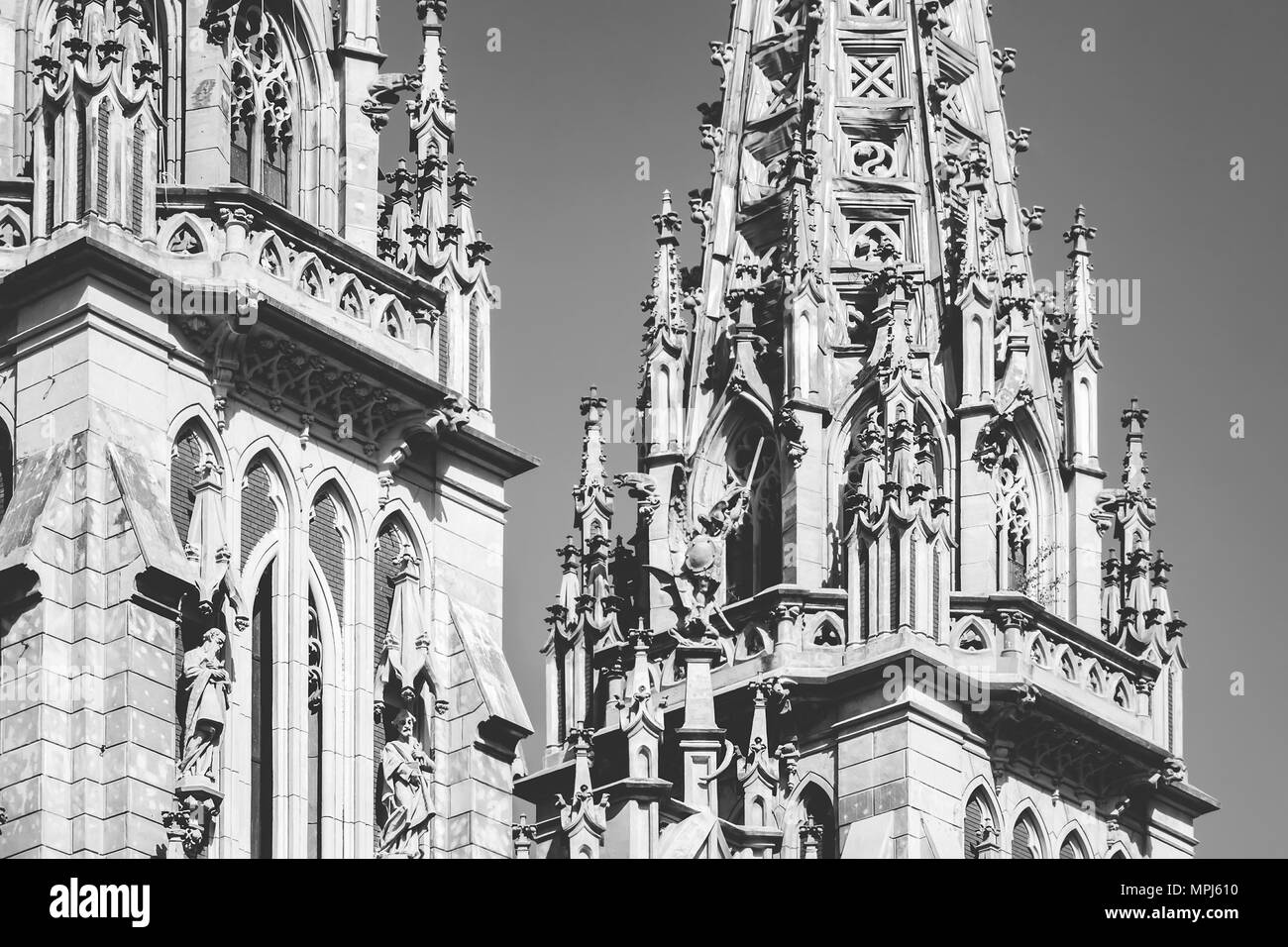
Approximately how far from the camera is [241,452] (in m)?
49.9

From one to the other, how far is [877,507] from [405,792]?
1829 cm

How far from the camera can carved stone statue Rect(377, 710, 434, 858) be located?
49719 millimetres

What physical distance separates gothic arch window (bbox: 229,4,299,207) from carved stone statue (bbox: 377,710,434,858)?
626 centimetres

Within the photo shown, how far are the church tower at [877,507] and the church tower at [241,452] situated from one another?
29.8 feet

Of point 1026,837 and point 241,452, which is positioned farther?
point 1026,837

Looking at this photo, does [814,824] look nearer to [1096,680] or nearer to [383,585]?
[1096,680]

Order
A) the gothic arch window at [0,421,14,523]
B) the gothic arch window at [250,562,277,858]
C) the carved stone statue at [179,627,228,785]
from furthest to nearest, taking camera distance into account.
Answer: the gothic arch window at [250,562,277,858] → the gothic arch window at [0,421,14,523] → the carved stone statue at [179,627,228,785]

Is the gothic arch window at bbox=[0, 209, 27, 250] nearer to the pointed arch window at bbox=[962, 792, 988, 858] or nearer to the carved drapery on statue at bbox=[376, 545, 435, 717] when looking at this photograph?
the carved drapery on statue at bbox=[376, 545, 435, 717]

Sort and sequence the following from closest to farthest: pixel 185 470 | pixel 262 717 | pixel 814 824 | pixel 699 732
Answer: pixel 185 470 < pixel 262 717 < pixel 699 732 < pixel 814 824

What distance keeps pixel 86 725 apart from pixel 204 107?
28.5 feet

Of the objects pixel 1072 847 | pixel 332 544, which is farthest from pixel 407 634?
pixel 1072 847

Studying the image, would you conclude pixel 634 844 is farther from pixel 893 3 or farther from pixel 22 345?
pixel 893 3

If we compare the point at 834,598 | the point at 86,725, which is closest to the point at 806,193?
the point at 834,598

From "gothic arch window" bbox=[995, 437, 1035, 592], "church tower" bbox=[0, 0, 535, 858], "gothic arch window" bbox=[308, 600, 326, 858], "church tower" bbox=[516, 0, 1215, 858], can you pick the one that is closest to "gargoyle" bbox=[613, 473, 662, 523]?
"church tower" bbox=[516, 0, 1215, 858]
